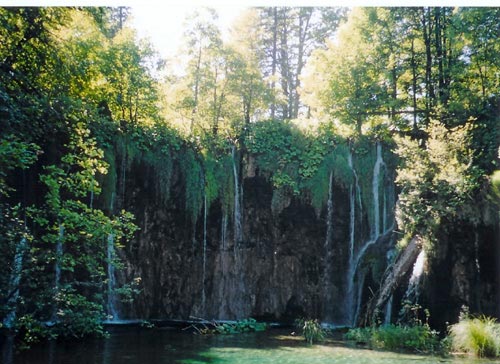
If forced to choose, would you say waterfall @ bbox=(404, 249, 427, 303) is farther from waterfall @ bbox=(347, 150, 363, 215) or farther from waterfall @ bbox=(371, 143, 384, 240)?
waterfall @ bbox=(347, 150, 363, 215)

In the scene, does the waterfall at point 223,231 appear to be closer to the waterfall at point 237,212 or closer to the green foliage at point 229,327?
the waterfall at point 237,212

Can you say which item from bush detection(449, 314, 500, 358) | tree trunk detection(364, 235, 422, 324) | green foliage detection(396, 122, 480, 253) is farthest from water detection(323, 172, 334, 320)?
bush detection(449, 314, 500, 358)

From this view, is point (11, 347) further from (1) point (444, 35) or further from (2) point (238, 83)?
(1) point (444, 35)

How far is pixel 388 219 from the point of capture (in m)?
11.5

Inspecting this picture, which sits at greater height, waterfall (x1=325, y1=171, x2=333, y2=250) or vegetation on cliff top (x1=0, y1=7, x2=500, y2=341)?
vegetation on cliff top (x1=0, y1=7, x2=500, y2=341)

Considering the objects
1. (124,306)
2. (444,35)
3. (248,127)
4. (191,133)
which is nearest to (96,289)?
(124,306)

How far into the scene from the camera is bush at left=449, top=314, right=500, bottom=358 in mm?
6496

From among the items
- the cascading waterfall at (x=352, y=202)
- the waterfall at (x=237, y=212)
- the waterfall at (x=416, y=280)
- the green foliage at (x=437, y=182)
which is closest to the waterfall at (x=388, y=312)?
the waterfall at (x=416, y=280)

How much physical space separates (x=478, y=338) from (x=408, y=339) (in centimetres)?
114

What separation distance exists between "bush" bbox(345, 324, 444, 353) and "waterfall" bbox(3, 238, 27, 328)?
513cm

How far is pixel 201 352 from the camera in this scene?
23.4ft

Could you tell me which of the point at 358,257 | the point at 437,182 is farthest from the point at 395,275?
the point at 358,257

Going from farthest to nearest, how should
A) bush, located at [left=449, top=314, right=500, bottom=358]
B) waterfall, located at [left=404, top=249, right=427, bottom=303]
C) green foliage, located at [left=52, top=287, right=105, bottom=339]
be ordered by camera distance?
waterfall, located at [left=404, top=249, right=427, bottom=303] < bush, located at [left=449, top=314, right=500, bottom=358] < green foliage, located at [left=52, top=287, right=105, bottom=339]

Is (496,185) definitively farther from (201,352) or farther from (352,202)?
(201,352)
